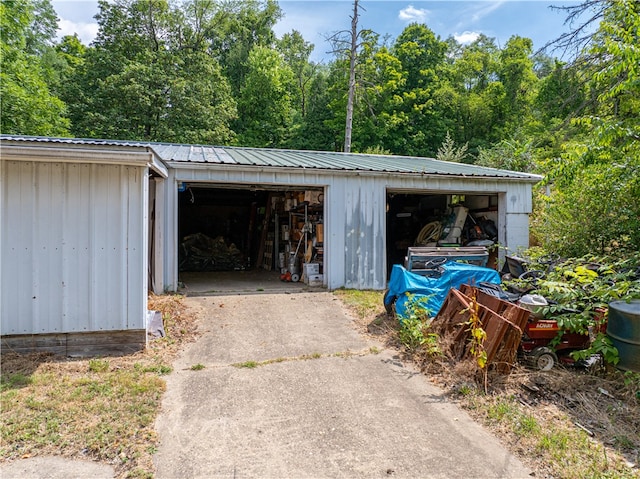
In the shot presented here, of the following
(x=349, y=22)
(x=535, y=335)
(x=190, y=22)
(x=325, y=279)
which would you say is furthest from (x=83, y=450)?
(x=190, y=22)

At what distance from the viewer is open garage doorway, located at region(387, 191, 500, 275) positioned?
984 centimetres

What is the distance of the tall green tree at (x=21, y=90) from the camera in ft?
46.0

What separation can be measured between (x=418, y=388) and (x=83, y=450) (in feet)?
9.41

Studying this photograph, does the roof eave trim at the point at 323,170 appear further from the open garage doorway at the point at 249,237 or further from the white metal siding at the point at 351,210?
the open garage doorway at the point at 249,237

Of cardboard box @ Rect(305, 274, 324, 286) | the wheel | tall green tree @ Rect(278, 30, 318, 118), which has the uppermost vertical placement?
tall green tree @ Rect(278, 30, 318, 118)

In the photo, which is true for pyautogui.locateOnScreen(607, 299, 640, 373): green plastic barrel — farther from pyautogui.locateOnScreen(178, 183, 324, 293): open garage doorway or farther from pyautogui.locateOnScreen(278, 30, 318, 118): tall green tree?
pyautogui.locateOnScreen(278, 30, 318, 118): tall green tree

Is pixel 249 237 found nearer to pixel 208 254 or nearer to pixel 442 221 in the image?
pixel 208 254

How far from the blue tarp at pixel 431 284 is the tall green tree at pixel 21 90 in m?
15.7

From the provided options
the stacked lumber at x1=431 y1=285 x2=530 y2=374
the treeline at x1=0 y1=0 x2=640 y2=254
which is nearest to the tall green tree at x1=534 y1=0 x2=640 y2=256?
the treeline at x1=0 y1=0 x2=640 y2=254

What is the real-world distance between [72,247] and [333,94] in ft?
71.6

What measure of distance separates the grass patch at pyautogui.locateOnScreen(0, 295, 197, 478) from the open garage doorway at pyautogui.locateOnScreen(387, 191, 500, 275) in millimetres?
6899

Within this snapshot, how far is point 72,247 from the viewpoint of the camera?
14.0ft

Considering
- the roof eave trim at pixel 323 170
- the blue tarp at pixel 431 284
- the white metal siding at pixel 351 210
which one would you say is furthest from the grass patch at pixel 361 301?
the roof eave trim at pixel 323 170

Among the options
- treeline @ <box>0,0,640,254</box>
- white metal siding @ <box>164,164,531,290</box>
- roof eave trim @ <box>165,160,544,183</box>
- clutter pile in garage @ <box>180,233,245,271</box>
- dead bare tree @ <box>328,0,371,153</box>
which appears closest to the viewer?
roof eave trim @ <box>165,160,544,183</box>
